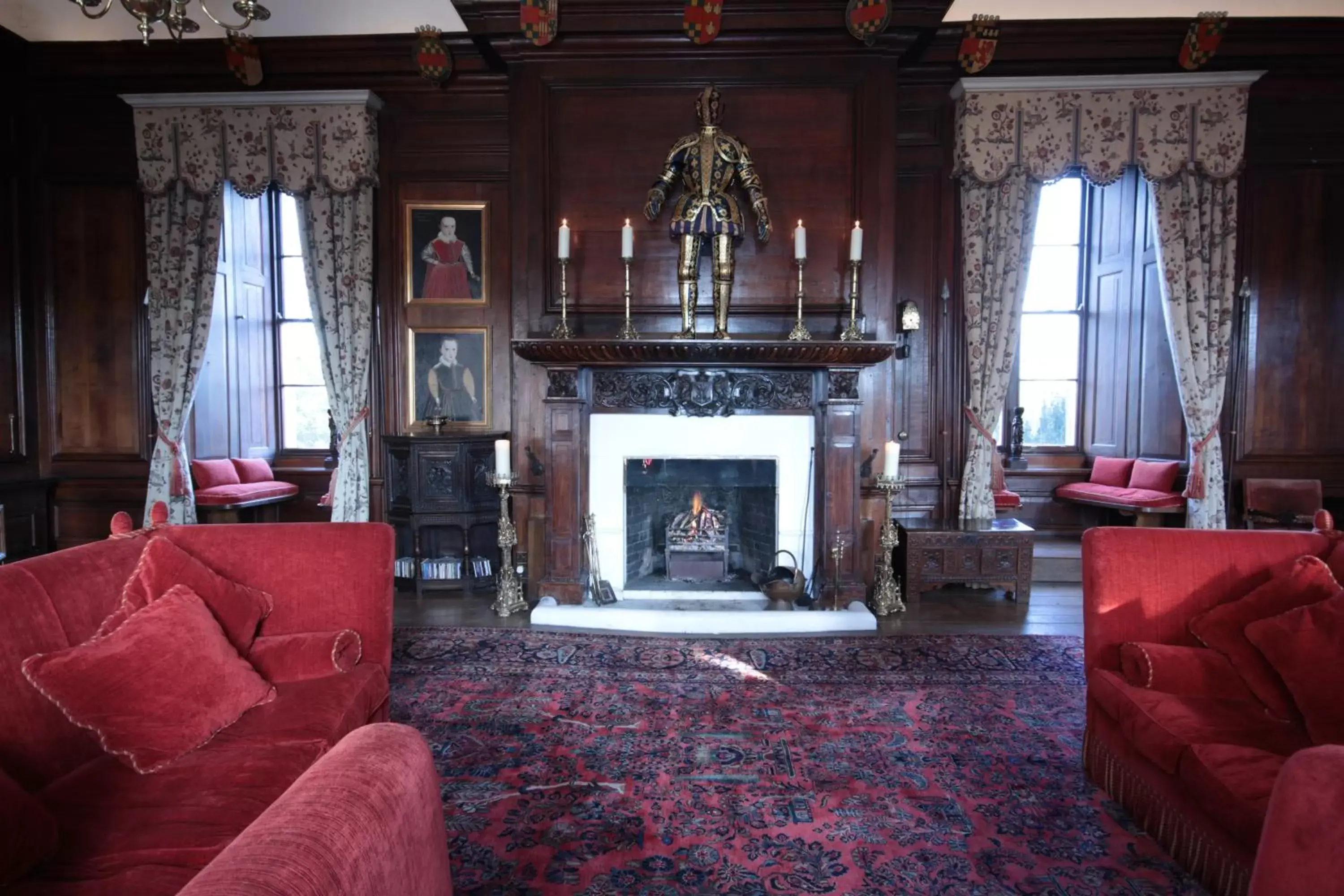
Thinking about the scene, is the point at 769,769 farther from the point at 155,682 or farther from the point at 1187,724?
the point at 155,682

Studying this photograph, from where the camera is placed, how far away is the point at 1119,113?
456cm

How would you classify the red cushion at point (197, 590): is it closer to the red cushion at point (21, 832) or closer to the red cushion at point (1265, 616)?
the red cushion at point (21, 832)

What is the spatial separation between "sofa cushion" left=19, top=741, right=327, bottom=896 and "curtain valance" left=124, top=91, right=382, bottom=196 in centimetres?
405

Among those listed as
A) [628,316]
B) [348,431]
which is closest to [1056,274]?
[628,316]

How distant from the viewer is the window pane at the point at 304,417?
6184mm

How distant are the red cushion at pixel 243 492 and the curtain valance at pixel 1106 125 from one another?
5.48 metres

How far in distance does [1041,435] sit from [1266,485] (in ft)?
4.83

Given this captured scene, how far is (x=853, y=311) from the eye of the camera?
13.7 feet

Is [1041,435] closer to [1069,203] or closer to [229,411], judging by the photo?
[1069,203]

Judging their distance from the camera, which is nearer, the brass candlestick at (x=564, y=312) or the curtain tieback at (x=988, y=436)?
the brass candlestick at (x=564, y=312)

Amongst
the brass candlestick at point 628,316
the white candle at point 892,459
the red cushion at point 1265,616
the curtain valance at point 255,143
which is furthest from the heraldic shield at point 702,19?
the red cushion at point 1265,616

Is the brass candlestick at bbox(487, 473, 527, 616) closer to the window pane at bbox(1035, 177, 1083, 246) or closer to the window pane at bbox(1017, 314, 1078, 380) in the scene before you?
the window pane at bbox(1017, 314, 1078, 380)

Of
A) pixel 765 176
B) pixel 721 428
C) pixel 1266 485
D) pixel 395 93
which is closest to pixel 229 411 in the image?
pixel 395 93

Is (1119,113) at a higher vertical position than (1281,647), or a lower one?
higher
